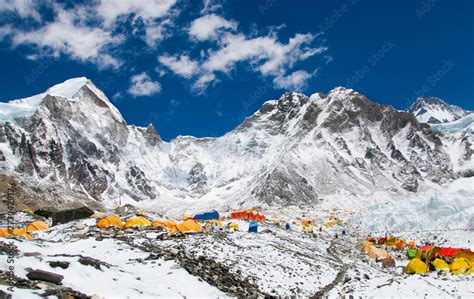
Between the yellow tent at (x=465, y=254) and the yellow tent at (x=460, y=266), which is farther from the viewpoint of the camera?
the yellow tent at (x=465, y=254)

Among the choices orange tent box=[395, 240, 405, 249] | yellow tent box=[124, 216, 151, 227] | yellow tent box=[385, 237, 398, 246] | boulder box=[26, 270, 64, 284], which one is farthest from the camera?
yellow tent box=[385, 237, 398, 246]

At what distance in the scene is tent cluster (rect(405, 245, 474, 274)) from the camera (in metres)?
35.2

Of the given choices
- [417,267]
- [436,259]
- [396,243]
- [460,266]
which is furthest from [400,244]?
[460,266]

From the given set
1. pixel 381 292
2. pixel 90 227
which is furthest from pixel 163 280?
pixel 90 227

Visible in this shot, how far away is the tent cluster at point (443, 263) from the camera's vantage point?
35.2 meters

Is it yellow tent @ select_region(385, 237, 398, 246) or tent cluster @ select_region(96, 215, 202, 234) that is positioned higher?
yellow tent @ select_region(385, 237, 398, 246)

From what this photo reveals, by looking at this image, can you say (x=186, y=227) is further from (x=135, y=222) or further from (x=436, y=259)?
(x=436, y=259)

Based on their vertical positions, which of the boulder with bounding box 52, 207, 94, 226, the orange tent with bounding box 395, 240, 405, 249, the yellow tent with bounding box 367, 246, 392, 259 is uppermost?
the boulder with bounding box 52, 207, 94, 226

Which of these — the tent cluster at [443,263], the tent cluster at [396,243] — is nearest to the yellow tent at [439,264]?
the tent cluster at [443,263]

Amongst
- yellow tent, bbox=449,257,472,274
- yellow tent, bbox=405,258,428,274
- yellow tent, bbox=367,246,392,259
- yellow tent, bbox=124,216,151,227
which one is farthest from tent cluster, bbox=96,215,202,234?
yellow tent, bbox=367,246,392,259

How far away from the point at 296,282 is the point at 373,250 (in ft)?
96.6

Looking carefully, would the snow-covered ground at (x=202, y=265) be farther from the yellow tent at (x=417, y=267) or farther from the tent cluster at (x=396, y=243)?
the tent cluster at (x=396, y=243)

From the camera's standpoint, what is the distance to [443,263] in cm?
3784

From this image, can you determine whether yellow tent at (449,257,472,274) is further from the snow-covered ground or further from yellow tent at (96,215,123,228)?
yellow tent at (96,215,123,228)
